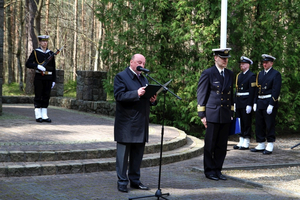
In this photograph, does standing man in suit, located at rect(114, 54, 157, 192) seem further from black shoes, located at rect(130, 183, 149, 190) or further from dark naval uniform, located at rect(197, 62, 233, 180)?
dark naval uniform, located at rect(197, 62, 233, 180)

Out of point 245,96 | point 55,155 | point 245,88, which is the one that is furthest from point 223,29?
point 55,155

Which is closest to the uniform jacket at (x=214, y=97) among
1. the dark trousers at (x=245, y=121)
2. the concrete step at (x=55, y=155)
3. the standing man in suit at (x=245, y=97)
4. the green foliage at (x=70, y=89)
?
the concrete step at (x=55, y=155)

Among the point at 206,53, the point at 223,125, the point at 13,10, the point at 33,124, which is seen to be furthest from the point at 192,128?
the point at 13,10

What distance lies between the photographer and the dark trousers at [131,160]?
6.22 m

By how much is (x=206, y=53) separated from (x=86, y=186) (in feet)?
24.9

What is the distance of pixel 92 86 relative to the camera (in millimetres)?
15641

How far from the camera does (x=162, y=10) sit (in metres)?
13.6

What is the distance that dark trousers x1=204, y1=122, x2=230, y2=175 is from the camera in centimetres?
718

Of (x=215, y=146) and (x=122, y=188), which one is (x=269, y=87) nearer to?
(x=215, y=146)

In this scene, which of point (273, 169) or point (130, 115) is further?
point (273, 169)

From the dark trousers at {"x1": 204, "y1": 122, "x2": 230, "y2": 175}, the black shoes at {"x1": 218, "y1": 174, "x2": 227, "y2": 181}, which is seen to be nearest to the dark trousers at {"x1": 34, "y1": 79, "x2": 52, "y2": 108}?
the dark trousers at {"x1": 204, "y1": 122, "x2": 230, "y2": 175}

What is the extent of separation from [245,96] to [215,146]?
360 cm

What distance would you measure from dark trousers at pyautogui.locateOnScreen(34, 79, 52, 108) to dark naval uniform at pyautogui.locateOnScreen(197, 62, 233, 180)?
5.58m

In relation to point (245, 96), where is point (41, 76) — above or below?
above
